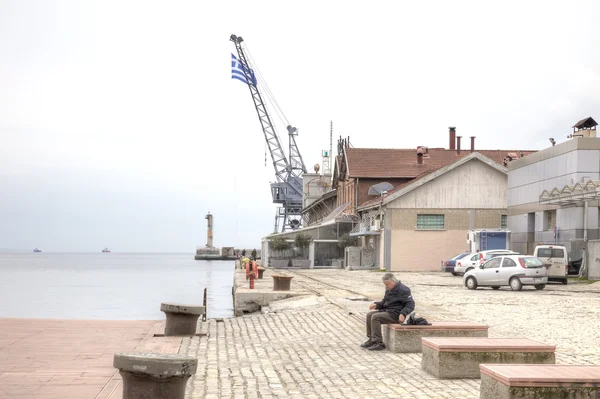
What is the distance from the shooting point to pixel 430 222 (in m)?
53.2

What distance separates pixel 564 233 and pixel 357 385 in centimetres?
3106

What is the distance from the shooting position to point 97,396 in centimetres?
904

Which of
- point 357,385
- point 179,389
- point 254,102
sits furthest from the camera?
point 254,102

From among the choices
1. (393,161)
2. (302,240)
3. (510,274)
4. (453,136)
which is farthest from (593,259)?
(453,136)

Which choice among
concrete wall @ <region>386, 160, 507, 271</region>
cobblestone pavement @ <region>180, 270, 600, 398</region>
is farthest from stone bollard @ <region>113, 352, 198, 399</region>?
concrete wall @ <region>386, 160, 507, 271</region>

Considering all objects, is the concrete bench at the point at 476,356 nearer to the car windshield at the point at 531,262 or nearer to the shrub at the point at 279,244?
the car windshield at the point at 531,262

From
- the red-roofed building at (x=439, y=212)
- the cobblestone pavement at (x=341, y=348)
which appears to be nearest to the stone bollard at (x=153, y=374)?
the cobblestone pavement at (x=341, y=348)

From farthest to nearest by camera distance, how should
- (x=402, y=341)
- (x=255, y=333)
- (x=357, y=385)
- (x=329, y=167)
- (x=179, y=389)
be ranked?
(x=329, y=167)
(x=255, y=333)
(x=402, y=341)
(x=357, y=385)
(x=179, y=389)

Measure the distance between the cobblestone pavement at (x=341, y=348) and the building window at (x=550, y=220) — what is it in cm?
1606

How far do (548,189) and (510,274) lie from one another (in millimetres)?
11475

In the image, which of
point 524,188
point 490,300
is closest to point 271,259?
point 524,188

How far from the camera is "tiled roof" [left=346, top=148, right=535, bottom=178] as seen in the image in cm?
6125

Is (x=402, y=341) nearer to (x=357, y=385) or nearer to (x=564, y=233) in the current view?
(x=357, y=385)

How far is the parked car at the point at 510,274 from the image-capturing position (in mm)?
30406
